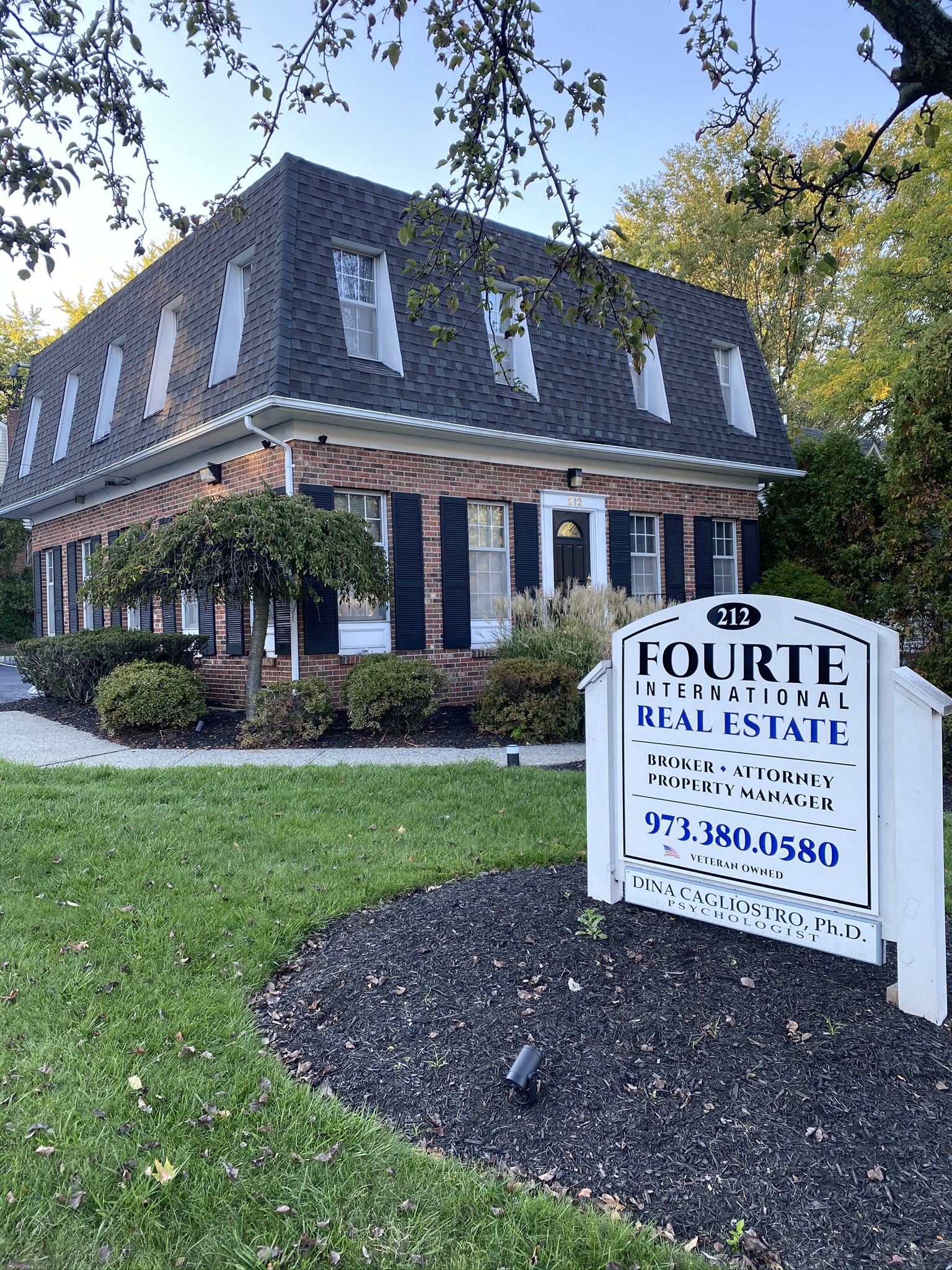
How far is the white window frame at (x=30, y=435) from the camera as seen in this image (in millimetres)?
18297

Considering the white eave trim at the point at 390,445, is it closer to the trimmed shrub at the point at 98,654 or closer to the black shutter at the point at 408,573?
the black shutter at the point at 408,573

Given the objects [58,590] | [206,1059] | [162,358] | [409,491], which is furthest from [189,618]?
[206,1059]

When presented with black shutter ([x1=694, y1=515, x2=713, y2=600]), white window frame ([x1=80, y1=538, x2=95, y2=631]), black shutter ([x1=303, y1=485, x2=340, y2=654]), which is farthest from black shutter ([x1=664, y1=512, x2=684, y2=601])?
white window frame ([x1=80, y1=538, x2=95, y2=631])

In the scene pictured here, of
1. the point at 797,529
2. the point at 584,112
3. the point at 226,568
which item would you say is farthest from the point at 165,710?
the point at 797,529

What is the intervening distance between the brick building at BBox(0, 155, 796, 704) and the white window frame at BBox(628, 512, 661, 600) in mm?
44

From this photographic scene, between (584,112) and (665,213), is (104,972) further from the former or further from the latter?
(665,213)

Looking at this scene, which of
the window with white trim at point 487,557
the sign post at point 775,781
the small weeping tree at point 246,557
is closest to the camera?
the sign post at point 775,781

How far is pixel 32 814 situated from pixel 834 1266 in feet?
17.3

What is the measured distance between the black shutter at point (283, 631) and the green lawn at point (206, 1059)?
14.0 ft

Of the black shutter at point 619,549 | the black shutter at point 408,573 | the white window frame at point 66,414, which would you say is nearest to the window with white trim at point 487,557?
the black shutter at point 408,573

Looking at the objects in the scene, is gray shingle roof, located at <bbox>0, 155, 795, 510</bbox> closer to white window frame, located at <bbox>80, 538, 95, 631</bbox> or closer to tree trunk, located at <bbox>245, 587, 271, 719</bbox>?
white window frame, located at <bbox>80, 538, 95, 631</bbox>

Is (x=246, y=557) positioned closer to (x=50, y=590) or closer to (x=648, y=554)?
(x=648, y=554)

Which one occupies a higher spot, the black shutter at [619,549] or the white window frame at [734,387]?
the white window frame at [734,387]

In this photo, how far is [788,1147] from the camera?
232 cm
